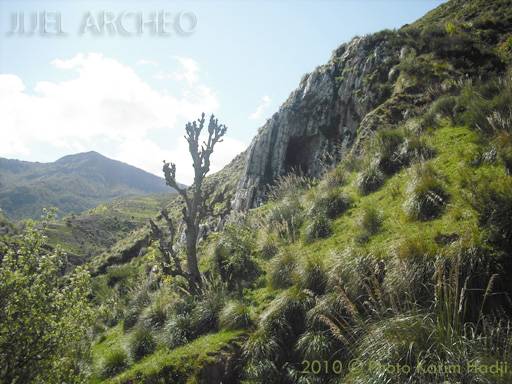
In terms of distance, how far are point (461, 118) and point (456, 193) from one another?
542 centimetres

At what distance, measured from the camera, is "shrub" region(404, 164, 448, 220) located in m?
8.94

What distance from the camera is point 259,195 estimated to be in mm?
29000

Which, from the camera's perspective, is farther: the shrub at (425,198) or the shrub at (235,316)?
the shrub at (425,198)

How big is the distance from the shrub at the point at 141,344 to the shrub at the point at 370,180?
27.1 feet

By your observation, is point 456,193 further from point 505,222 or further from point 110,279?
point 110,279

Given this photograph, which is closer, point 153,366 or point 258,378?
point 258,378

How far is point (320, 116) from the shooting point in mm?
29266

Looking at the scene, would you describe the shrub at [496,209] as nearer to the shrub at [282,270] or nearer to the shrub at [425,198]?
the shrub at [425,198]

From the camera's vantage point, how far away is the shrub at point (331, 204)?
39.8ft

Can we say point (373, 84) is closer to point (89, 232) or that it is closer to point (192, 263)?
point (192, 263)

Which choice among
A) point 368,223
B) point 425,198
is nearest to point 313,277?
point 368,223

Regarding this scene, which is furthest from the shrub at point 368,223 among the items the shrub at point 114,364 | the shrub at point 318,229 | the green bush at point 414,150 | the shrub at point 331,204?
the shrub at point 114,364

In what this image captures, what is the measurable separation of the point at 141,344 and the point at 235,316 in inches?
111

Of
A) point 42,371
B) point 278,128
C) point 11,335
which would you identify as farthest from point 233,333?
point 278,128
